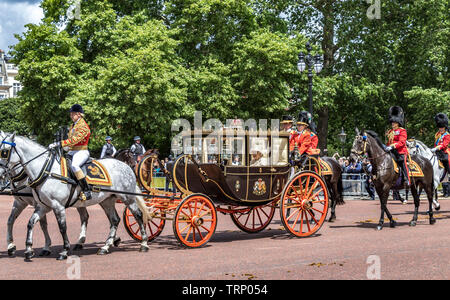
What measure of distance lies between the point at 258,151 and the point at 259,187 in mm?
689

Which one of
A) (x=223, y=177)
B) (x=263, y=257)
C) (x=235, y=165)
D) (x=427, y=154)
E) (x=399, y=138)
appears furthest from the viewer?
(x=427, y=154)

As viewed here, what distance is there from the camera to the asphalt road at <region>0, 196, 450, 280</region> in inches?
297

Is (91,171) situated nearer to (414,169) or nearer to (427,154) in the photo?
(414,169)

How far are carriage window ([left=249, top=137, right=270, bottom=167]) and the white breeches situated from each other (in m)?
2.99

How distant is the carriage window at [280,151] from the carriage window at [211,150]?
1294mm

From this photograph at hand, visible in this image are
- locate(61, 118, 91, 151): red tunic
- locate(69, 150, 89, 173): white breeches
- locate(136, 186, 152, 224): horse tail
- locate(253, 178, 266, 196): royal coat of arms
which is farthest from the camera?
locate(253, 178, 266, 196): royal coat of arms

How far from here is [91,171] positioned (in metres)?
9.82

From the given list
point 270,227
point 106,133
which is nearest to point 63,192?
point 270,227

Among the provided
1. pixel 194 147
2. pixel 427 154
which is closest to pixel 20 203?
pixel 194 147

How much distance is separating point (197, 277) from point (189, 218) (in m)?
2.59

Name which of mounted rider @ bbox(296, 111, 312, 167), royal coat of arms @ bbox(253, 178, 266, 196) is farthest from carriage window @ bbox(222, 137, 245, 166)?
mounted rider @ bbox(296, 111, 312, 167)

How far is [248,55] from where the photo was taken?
106 ft

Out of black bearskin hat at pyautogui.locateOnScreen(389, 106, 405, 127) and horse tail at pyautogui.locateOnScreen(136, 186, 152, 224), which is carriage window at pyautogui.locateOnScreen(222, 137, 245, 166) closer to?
horse tail at pyautogui.locateOnScreen(136, 186, 152, 224)
